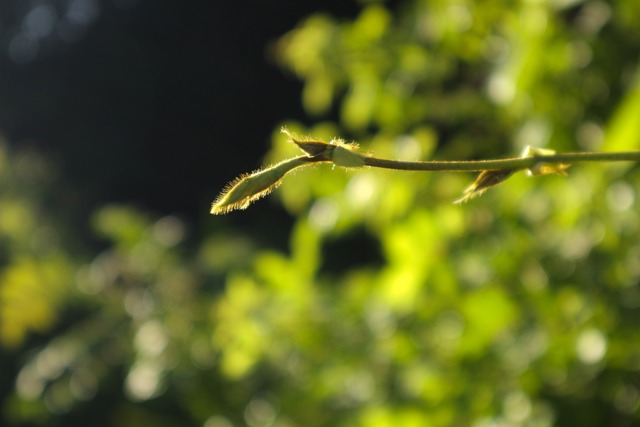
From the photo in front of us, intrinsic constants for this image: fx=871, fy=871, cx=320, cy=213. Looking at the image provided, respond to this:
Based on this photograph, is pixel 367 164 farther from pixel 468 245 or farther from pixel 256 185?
pixel 468 245

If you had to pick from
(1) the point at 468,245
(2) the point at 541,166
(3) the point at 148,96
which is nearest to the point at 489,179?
(2) the point at 541,166

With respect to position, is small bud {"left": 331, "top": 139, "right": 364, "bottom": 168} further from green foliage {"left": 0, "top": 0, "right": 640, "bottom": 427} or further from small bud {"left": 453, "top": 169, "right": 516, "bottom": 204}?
green foliage {"left": 0, "top": 0, "right": 640, "bottom": 427}

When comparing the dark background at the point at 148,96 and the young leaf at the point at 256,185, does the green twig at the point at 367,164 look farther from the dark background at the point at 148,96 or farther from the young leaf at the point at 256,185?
the dark background at the point at 148,96

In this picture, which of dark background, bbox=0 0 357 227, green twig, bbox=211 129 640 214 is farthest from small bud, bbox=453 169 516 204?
dark background, bbox=0 0 357 227

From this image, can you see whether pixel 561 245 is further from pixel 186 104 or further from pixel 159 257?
pixel 186 104

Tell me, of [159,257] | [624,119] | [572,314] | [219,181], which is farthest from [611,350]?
[219,181]

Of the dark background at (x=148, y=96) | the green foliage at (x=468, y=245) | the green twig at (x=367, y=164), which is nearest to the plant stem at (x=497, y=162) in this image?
the green twig at (x=367, y=164)
